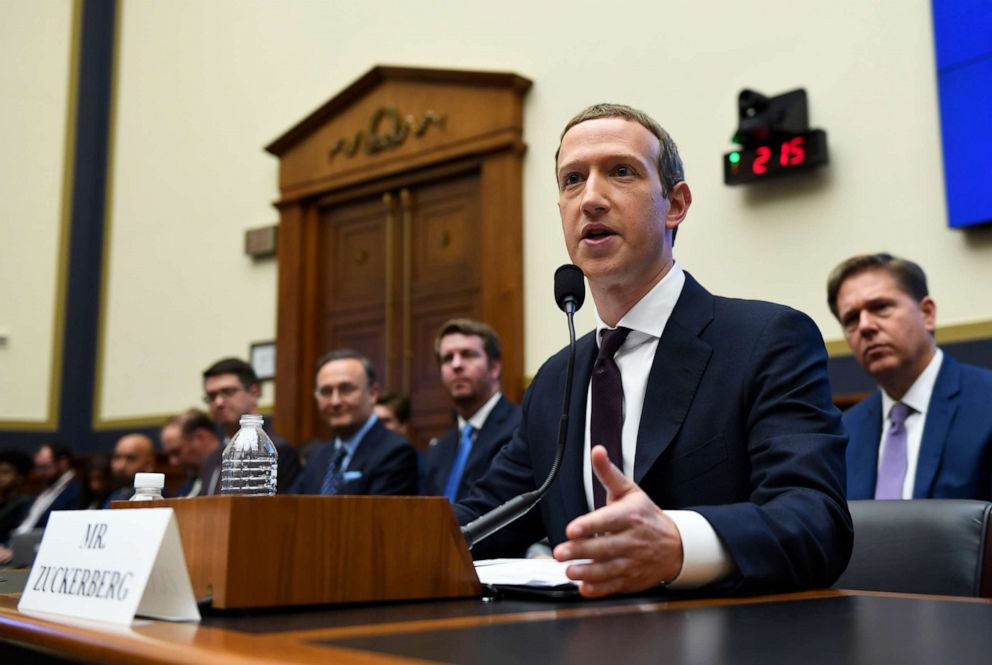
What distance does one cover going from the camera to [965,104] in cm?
380

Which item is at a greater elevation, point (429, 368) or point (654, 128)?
point (429, 368)

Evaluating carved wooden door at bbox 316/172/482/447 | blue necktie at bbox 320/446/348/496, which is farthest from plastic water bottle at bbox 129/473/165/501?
carved wooden door at bbox 316/172/482/447

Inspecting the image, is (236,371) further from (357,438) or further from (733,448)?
(733,448)

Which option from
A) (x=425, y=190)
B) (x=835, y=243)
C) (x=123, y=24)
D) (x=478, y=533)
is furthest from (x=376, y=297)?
(x=478, y=533)

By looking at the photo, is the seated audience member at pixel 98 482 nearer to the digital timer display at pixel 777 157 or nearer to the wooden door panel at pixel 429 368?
the wooden door panel at pixel 429 368

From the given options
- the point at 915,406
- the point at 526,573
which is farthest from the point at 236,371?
the point at 526,573

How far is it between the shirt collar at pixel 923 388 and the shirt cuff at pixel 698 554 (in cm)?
188

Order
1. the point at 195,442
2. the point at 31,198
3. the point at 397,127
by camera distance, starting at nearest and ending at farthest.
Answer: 1. the point at 195,442
2. the point at 397,127
3. the point at 31,198

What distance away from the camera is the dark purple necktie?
1.50m

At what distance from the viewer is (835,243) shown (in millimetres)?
4152

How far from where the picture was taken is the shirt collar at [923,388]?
280cm

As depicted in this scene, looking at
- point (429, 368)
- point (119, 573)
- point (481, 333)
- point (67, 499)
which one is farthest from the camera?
point (67, 499)

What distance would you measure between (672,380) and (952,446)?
1.41m

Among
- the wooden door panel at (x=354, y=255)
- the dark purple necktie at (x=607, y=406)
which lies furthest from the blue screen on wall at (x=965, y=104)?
the wooden door panel at (x=354, y=255)
